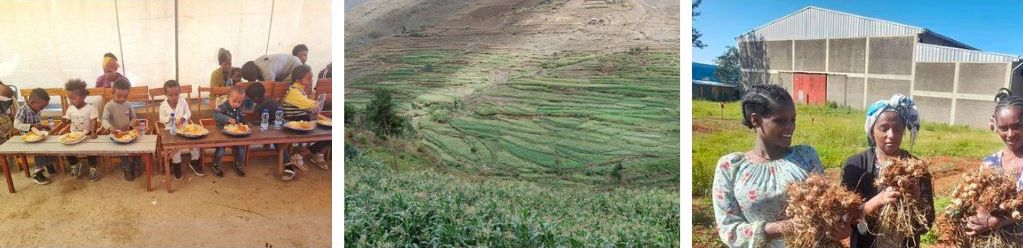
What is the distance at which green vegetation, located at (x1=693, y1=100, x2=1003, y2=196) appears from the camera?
4.23m

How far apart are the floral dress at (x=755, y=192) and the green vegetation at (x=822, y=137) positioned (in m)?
0.10

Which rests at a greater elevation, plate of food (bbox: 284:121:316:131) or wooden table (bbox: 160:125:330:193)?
plate of food (bbox: 284:121:316:131)

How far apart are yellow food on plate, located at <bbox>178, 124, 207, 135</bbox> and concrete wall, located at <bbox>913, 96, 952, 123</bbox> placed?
4.08 meters

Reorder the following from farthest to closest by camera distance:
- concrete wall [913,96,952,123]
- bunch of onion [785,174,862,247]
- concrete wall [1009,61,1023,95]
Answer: concrete wall [913,96,952,123] → concrete wall [1009,61,1023,95] → bunch of onion [785,174,862,247]

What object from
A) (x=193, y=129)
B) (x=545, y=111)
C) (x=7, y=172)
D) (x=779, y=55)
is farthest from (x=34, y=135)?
(x=779, y=55)

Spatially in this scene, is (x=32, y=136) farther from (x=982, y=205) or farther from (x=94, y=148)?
(x=982, y=205)

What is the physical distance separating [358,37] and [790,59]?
2.65 metres

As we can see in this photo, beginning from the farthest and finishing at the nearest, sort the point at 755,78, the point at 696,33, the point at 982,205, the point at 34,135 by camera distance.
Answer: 1. the point at 34,135
2. the point at 696,33
3. the point at 755,78
4. the point at 982,205

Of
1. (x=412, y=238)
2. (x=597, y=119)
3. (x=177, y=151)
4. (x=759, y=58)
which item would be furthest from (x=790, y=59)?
(x=177, y=151)

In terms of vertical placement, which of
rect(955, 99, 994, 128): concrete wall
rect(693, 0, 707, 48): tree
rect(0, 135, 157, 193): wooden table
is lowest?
rect(0, 135, 157, 193): wooden table

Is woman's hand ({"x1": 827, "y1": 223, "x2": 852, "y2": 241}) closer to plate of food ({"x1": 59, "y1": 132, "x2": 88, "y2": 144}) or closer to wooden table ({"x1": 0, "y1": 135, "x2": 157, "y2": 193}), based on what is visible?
wooden table ({"x1": 0, "y1": 135, "x2": 157, "y2": 193})

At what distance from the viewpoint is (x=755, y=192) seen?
4211 mm

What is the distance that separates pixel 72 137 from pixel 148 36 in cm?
78

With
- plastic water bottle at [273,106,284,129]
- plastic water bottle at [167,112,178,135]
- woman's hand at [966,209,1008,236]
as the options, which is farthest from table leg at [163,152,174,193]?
woman's hand at [966,209,1008,236]
